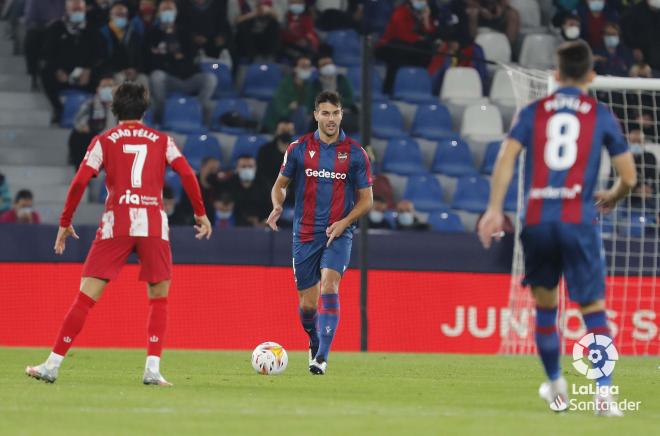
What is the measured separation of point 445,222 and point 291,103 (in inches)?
97.3

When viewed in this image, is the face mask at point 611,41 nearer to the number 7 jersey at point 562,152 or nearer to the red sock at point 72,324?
the red sock at point 72,324

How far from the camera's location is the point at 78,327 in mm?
8594

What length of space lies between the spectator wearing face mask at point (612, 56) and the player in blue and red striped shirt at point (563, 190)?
1266 centimetres

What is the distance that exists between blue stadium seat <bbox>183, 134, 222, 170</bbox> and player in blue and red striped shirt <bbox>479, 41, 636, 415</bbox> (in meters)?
10.7

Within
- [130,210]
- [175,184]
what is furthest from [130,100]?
[175,184]

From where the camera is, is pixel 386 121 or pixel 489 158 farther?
pixel 386 121

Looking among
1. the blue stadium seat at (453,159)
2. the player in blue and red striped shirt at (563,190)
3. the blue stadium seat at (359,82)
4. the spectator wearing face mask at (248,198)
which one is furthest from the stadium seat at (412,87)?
the player in blue and red striped shirt at (563,190)

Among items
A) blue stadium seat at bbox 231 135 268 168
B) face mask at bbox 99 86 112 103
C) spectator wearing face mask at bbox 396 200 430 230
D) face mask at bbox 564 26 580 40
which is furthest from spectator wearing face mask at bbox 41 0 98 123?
face mask at bbox 564 26 580 40

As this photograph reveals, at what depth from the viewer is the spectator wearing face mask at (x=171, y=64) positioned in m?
18.2

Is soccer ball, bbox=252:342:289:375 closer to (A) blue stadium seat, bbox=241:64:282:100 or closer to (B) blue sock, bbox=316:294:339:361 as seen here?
(B) blue sock, bbox=316:294:339:361

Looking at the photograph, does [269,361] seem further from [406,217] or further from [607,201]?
[406,217]

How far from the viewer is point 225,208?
1647 cm

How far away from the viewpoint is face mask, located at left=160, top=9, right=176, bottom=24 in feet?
60.2

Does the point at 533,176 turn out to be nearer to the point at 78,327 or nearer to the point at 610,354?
the point at 610,354
